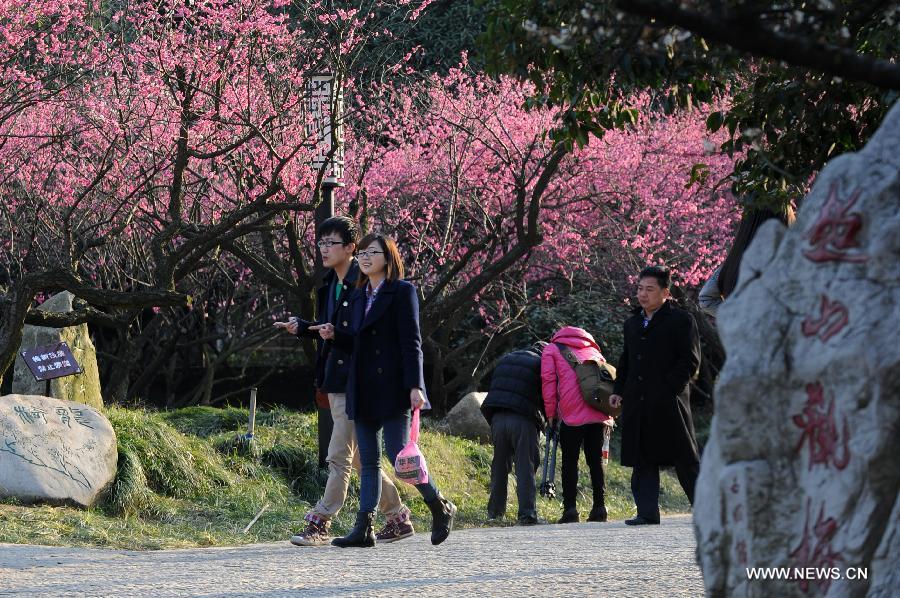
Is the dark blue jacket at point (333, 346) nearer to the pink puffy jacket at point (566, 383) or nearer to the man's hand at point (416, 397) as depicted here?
the man's hand at point (416, 397)

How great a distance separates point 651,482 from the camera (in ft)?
31.2

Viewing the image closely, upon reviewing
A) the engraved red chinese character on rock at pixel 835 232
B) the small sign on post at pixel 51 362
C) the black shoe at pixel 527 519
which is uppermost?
the engraved red chinese character on rock at pixel 835 232

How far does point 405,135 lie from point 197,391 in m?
4.42

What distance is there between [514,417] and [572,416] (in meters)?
0.49

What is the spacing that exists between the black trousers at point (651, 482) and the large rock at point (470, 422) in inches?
206

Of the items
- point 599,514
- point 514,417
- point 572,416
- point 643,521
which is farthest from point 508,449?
point 643,521

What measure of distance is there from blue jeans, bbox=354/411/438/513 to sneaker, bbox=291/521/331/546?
0.43 meters

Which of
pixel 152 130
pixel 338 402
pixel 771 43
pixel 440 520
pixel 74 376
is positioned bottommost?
pixel 440 520

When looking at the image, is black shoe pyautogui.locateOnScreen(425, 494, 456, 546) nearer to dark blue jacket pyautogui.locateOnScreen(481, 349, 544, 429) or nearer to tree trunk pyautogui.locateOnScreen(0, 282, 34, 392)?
dark blue jacket pyautogui.locateOnScreen(481, 349, 544, 429)

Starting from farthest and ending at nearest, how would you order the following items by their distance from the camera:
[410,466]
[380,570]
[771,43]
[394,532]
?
[394,532] < [410,466] < [380,570] < [771,43]

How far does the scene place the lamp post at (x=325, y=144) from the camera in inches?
426

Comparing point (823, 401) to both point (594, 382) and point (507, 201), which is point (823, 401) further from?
point (507, 201)

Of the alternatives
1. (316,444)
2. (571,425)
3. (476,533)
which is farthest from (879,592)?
(316,444)

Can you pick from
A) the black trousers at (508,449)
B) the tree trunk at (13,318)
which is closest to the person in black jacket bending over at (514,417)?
the black trousers at (508,449)
